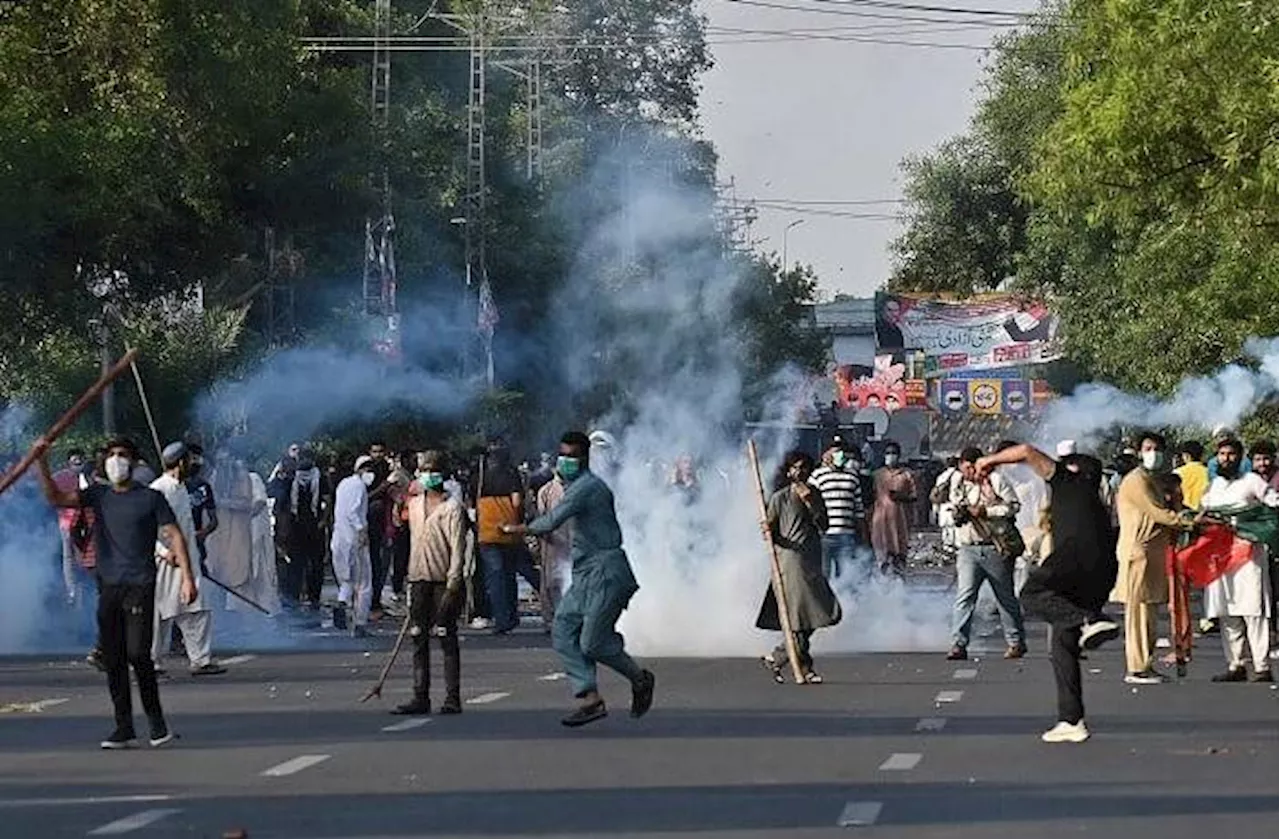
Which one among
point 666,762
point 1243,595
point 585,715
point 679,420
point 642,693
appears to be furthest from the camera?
point 679,420

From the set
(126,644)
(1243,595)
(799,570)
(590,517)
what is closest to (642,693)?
(590,517)

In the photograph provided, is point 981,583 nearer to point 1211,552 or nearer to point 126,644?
point 1211,552

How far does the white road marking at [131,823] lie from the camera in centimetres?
1495

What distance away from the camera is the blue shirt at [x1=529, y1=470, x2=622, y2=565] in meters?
21.1

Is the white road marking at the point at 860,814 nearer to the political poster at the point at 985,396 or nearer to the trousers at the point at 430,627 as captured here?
the trousers at the point at 430,627

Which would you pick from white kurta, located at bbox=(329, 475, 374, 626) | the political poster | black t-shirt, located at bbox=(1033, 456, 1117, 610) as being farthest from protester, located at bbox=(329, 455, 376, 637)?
the political poster

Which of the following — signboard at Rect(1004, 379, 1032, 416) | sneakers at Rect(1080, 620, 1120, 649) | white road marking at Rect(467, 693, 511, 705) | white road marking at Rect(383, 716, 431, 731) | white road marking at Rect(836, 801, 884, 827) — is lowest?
white road marking at Rect(836, 801, 884, 827)

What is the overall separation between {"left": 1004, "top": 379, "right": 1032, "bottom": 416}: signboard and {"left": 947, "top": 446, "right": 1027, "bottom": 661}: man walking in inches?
2088

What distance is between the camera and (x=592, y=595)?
21172 mm

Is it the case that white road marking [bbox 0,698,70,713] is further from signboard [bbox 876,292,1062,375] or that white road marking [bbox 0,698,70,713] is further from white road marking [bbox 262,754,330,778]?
signboard [bbox 876,292,1062,375]

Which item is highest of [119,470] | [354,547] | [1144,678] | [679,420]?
[679,420]

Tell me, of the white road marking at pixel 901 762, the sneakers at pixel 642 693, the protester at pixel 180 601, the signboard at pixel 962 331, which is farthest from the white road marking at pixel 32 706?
the signboard at pixel 962 331

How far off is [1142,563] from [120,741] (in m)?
9.25

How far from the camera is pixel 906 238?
88.1 meters
